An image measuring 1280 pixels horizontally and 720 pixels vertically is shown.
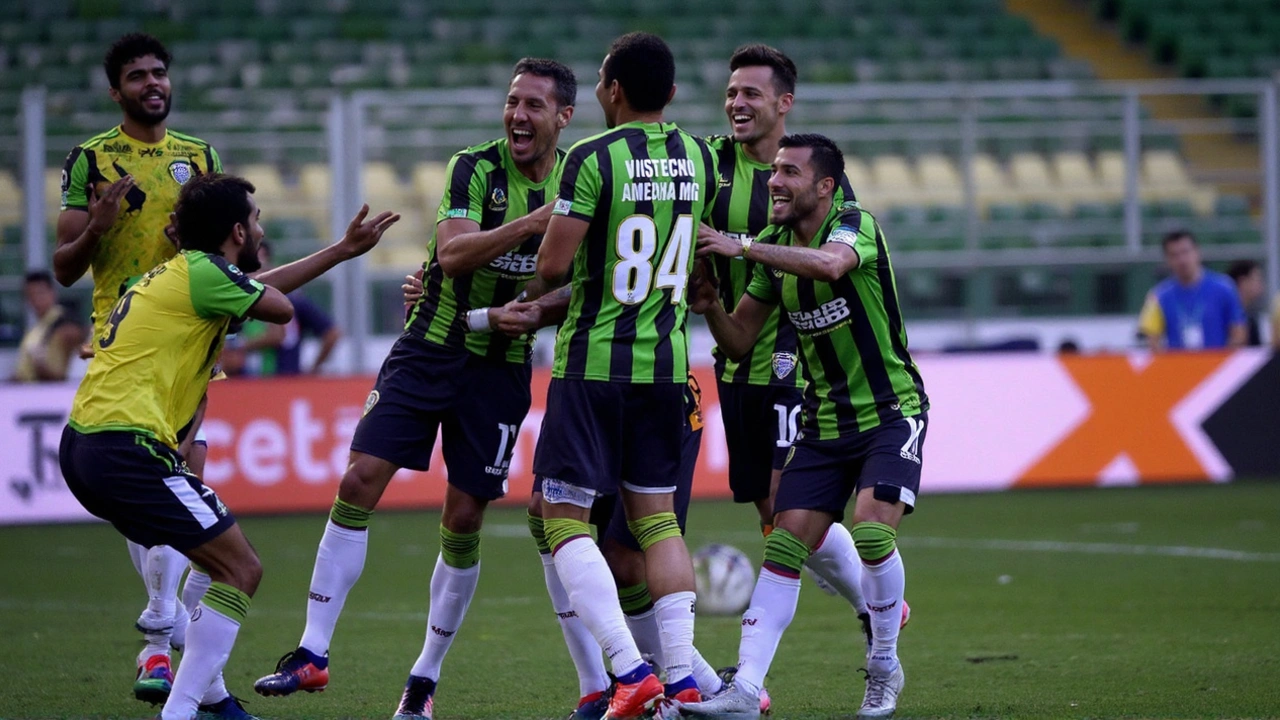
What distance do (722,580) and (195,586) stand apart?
3301 millimetres

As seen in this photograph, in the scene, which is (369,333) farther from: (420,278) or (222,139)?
(420,278)

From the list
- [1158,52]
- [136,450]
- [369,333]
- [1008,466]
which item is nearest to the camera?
[136,450]

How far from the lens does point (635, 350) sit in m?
5.67

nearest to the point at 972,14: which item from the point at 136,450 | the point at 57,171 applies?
the point at 57,171

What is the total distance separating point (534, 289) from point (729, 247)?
773mm

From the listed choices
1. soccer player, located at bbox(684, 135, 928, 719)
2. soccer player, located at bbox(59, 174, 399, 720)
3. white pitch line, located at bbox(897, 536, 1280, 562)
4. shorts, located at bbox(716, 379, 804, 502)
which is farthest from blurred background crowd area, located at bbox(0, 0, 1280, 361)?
soccer player, located at bbox(59, 174, 399, 720)

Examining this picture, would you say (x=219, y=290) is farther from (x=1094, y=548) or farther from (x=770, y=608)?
(x=1094, y=548)

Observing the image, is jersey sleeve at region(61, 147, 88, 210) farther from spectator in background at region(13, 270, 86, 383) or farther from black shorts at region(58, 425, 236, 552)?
spectator in background at region(13, 270, 86, 383)

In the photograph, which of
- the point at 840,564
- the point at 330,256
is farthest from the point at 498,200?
the point at 840,564

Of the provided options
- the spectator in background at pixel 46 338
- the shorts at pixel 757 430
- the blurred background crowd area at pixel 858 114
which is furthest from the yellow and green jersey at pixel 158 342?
the blurred background crowd area at pixel 858 114

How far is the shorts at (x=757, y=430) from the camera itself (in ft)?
22.2

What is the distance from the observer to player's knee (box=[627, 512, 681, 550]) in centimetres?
579

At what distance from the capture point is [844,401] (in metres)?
6.18

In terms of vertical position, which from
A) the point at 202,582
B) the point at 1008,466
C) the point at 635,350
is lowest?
the point at 1008,466
